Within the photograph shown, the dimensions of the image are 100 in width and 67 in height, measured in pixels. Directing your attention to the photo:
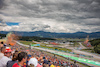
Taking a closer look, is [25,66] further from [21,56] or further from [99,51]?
[99,51]

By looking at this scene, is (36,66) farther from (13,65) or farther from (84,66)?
(84,66)

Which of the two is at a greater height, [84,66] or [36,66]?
[36,66]

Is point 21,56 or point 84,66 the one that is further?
point 84,66

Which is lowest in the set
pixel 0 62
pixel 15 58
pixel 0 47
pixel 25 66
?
pixel 25 66

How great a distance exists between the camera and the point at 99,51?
45.9 meters

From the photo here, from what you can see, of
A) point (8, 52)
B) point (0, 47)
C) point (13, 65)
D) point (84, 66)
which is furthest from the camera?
point (84, 66)

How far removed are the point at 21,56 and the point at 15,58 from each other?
0.27m

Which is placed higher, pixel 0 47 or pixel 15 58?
pixel 0 47

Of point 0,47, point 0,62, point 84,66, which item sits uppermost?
point 0,47

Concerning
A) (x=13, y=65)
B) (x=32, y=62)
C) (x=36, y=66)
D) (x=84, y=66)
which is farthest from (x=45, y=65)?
(x=84, y=66)

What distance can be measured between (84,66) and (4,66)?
925 inches

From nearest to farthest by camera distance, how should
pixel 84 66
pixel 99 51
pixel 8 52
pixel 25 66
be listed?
1. pixel 25 66
2. pixel 8 52
3. pixel 84 66
4. pixel 99 51

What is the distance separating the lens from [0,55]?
4277mm

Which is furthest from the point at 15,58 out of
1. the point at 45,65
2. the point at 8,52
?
the point at 8,52
